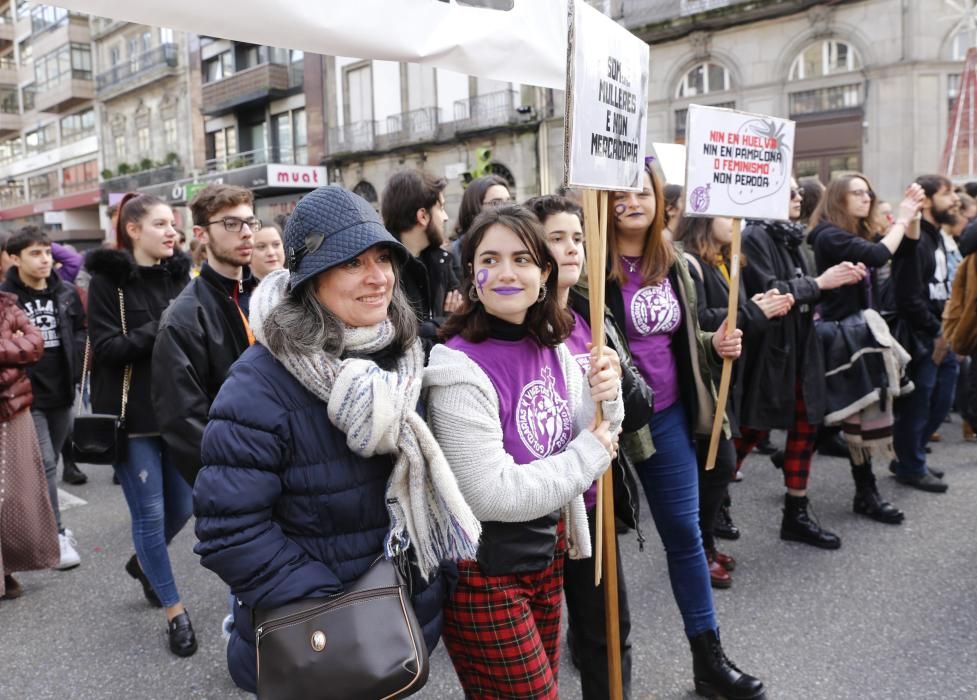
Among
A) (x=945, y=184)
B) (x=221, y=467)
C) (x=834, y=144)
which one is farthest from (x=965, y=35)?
(x=221, y=467)

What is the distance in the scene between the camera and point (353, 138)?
87.7 feet

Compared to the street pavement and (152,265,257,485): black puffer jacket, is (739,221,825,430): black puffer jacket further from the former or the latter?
(152,265,257,485): black puffer jacket

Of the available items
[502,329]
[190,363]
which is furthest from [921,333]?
[190,363]

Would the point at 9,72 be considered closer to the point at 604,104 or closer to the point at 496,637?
the point at 604,104

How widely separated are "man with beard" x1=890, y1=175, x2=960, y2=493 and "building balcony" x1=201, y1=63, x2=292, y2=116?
27.2m

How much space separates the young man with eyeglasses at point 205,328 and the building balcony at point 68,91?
4071cm

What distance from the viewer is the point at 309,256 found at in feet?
5.71

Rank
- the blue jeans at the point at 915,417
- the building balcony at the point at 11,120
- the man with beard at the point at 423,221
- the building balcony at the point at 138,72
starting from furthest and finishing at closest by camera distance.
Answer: the building balcony at the point at 11,120 < the building balcony at the point at 138,72 < the blue jeans at the point at 915,417 < the man with beard at the point at 423,221

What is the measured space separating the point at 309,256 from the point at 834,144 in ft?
57.1

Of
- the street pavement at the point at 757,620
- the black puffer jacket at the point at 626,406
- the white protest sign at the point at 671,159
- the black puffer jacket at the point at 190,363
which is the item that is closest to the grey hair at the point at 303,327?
the black puffer jacket at the point at 626,406

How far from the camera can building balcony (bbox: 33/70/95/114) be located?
123ft

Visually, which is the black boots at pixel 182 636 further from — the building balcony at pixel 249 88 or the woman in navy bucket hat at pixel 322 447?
the building balcony at pixel 249 88

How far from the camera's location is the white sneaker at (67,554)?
4477mm

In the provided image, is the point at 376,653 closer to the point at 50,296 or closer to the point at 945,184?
the point at 50,296
